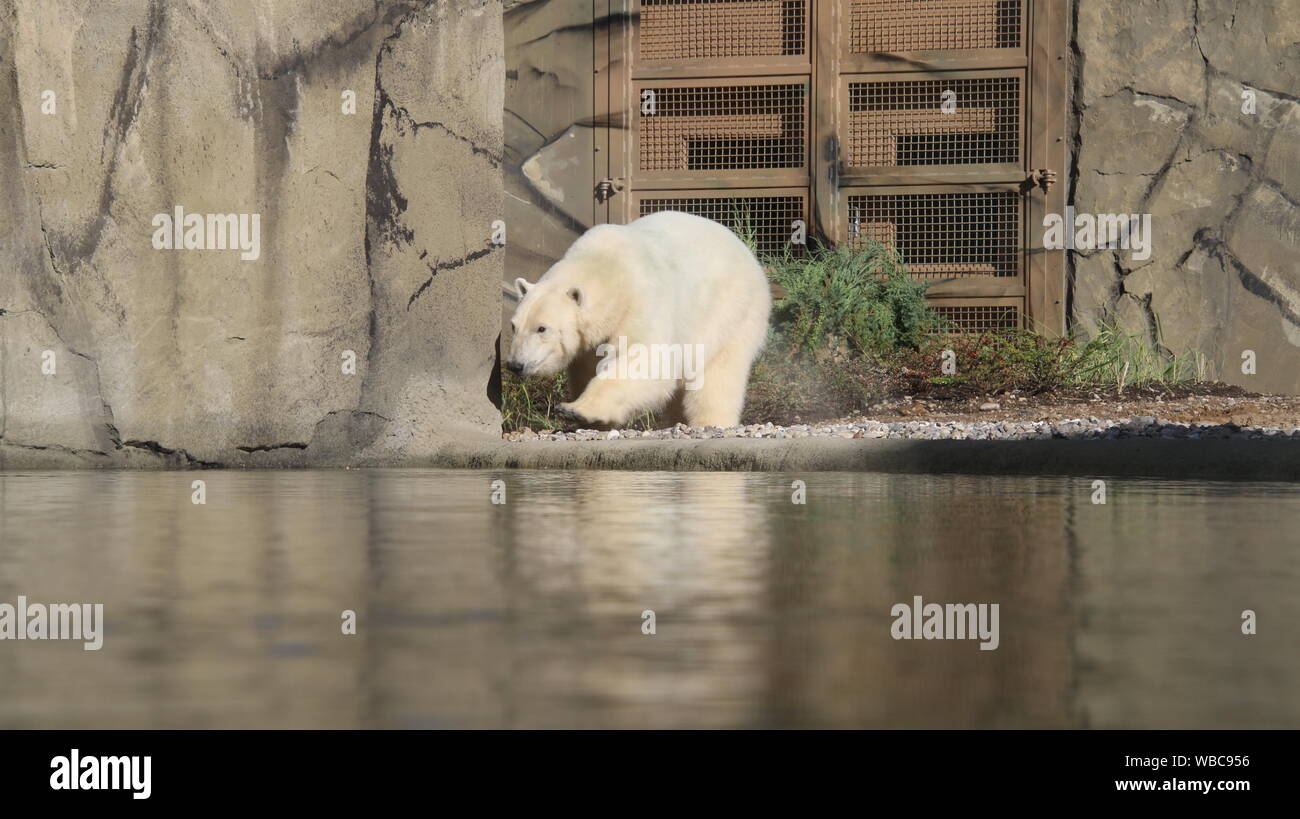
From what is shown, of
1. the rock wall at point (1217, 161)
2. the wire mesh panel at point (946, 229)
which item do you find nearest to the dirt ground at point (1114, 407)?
the rock wall at point (1217, 161)

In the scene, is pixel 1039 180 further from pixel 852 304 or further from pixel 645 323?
pixel 645 323

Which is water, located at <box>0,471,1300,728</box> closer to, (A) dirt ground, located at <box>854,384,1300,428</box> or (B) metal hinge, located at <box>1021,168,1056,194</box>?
(A) dirt ground, located at <box>854,384,1300,428</box>

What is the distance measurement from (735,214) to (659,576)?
867cm

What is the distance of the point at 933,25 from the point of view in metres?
11.4

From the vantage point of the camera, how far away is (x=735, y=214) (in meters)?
11.5

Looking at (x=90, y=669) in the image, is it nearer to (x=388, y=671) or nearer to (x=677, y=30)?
(x=388, y=671)

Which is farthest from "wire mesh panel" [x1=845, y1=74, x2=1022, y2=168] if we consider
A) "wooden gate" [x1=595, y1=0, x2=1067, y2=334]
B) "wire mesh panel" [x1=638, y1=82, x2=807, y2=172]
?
"wire mesh panel" [x1=638, y1=82, x2=807, y2=172]

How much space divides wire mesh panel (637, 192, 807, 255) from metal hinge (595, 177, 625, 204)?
203 millimetres

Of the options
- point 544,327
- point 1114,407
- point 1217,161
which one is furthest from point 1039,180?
point 544,327

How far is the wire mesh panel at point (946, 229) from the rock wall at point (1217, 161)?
73 centimetres

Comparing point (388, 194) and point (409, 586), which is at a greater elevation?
point (388, 194)

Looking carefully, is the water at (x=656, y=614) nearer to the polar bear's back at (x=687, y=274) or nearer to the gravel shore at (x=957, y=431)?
the gravel shore at (x=957, y=431)

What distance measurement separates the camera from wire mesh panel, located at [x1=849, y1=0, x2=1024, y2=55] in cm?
1138

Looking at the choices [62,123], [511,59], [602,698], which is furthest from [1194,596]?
[511,59]
